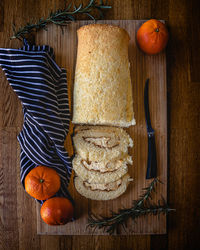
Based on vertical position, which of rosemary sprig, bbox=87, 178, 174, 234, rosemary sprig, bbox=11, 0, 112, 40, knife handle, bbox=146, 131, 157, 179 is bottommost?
rosemary sprig, bbox=87, 178, 174, 234

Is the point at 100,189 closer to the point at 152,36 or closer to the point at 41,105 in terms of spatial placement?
the point at 41,105

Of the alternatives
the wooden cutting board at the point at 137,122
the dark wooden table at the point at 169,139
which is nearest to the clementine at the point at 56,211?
the wooden cutting board at the point at 137,122

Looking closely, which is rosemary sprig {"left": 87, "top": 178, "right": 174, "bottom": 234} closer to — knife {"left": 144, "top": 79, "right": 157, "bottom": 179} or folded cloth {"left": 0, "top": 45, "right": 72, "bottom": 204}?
knife {"left": 144, "top": 79, "right": 157, "bottom": 179}

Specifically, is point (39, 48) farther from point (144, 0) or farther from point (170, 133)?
point (170, 133)

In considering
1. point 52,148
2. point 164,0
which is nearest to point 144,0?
point 164,0

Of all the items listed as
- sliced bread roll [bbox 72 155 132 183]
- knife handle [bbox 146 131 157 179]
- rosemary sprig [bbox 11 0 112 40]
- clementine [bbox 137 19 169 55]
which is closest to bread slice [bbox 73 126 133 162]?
sliced bread roll [bbox 72 155 132 183]

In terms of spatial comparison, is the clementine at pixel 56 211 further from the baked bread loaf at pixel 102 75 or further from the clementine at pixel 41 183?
the baked bread loaf at pixel 102 75
